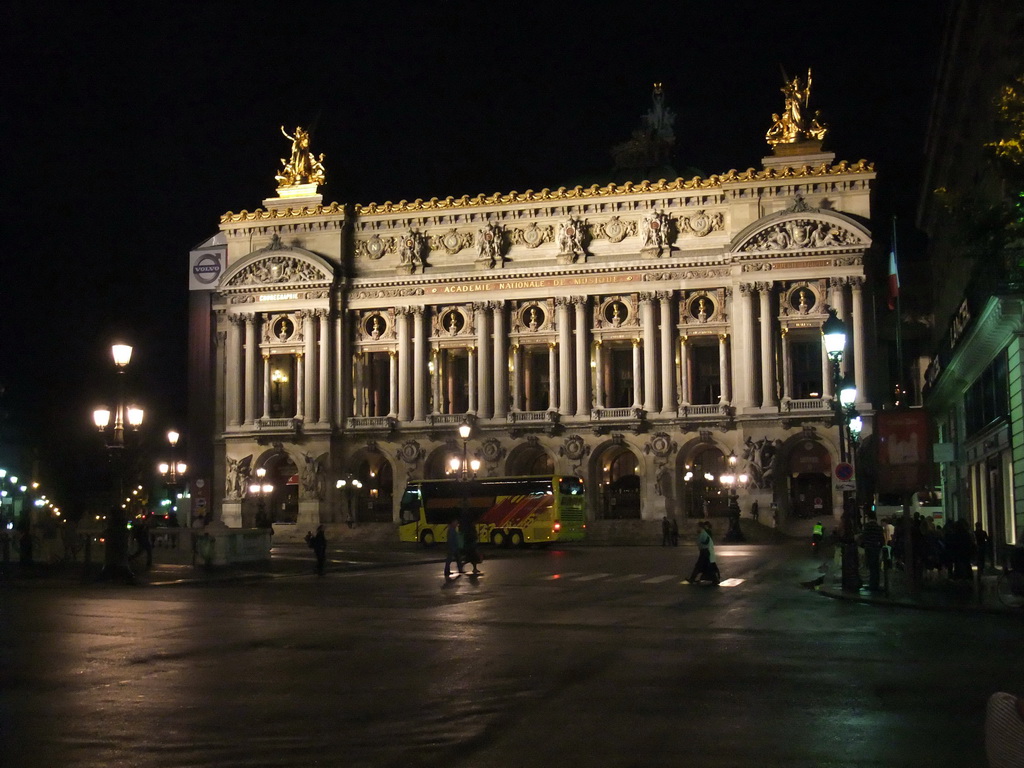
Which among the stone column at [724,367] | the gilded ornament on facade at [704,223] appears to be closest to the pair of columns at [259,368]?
the gilded ornament on facade at [704,223]

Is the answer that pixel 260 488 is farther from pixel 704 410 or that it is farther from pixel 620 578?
pixel 620 578

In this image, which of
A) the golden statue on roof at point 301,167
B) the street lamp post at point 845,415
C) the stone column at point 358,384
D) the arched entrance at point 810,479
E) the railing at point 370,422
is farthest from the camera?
the golden statue on roof at point 301,167

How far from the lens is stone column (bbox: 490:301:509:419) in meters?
75.1

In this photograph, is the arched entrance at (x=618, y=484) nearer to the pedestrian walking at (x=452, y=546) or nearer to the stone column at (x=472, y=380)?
the stone column at (x=472, y=380)

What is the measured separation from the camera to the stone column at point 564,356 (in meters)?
74.4

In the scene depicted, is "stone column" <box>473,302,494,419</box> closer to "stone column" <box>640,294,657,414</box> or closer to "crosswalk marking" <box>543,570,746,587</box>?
"stone column" <box>640,294,657,414</box>

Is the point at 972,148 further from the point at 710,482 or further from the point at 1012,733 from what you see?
the point at 1012,733

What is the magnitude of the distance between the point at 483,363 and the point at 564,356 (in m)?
5.00

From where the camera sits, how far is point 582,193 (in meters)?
74.5

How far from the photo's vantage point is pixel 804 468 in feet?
232

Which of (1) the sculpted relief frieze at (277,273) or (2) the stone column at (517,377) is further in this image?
(1) the sculpted relief frieze at (277,273)

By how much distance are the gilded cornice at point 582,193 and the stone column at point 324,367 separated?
6839mm

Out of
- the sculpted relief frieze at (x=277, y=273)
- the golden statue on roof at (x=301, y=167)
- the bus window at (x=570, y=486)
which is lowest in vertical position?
the bus window at (x=570, y=486)

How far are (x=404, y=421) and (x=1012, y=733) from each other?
2862 inches
